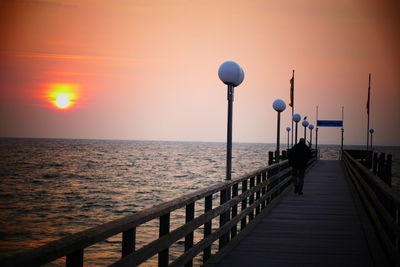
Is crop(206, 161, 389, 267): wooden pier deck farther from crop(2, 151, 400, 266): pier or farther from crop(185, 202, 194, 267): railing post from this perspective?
crop(185, 202, 194, 267): railing post

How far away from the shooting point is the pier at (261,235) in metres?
3.94

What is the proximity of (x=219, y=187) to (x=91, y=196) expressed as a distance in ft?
111

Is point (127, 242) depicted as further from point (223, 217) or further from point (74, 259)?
point (223, 217)

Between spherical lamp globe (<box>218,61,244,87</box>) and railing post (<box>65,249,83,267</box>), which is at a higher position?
spherical lamp globe (<box>218,61,244,87</box>)

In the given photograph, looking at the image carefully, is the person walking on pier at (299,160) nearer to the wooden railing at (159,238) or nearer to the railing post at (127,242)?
the wooden railing at (159,238)

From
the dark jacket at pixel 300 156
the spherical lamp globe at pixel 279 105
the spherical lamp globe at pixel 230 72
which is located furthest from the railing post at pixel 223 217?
the dark jacket at pixel 300 156

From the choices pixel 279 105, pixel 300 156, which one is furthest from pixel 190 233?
pixel 300 156

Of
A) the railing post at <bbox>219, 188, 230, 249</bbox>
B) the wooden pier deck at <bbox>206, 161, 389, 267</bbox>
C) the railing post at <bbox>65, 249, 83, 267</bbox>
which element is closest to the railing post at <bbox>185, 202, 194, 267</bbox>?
the wooden pier deck at <bbox>206, 161, 389, 267</bbox>

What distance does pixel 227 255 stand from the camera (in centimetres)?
754

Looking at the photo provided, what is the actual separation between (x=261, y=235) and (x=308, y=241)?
2.81 feet

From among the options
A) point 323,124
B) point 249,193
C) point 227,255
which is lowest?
point 227,255

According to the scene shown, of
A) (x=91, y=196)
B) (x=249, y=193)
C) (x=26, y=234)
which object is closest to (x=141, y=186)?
(x=91, y=196)

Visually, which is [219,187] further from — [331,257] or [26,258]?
[26,258]

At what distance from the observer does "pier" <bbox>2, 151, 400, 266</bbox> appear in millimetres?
3943
